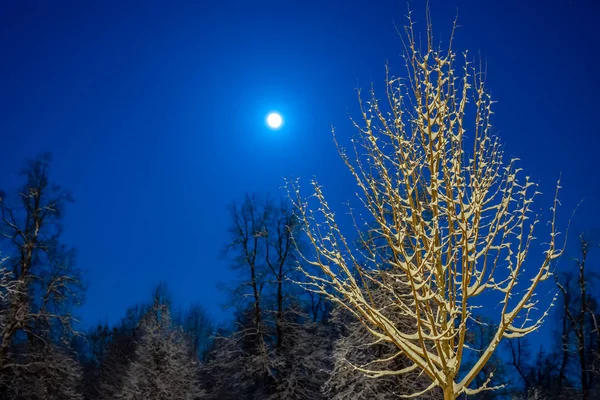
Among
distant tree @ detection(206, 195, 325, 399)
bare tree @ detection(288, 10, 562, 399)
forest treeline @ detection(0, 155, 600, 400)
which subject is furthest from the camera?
distant tree @ detection(206, 195, 325, 399)

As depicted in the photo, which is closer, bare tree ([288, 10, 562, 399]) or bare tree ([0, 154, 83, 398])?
bare tree ([288, 10, 562, 399])

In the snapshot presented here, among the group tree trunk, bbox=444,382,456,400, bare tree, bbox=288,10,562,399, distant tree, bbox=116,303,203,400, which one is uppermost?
distant tree, bbox=116,303,203,400

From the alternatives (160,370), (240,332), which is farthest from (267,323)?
(160,370)

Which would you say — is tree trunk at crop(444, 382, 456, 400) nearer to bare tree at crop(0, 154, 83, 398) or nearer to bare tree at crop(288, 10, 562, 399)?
bare tree at crop(288, 10, 562, 399)

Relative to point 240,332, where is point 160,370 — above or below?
below

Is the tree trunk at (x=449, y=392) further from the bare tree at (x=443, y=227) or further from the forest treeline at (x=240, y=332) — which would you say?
the forest treeline at (x=240, y=332)

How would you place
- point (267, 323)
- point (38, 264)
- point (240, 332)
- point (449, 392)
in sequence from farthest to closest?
point (267, 323) → point (240, 332) → point (38, 264) → point (449, 392)

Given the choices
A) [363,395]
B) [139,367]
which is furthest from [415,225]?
[139,367]

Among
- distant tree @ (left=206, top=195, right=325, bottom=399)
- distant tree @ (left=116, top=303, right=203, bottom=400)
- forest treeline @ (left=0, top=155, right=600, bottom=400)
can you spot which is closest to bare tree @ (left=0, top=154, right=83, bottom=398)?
forest treeline @ (left=0, top=155, right=600, bottom=400)

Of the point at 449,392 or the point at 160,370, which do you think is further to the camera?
the point at 160,370

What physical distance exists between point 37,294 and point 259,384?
9591 millimetres

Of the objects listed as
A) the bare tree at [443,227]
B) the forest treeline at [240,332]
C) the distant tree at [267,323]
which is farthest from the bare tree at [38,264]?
the bare tree at [443,227]

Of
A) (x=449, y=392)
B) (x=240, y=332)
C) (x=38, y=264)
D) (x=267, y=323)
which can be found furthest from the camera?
(x=267, y=323)

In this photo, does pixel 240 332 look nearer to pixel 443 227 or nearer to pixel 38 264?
pixel 38 264
